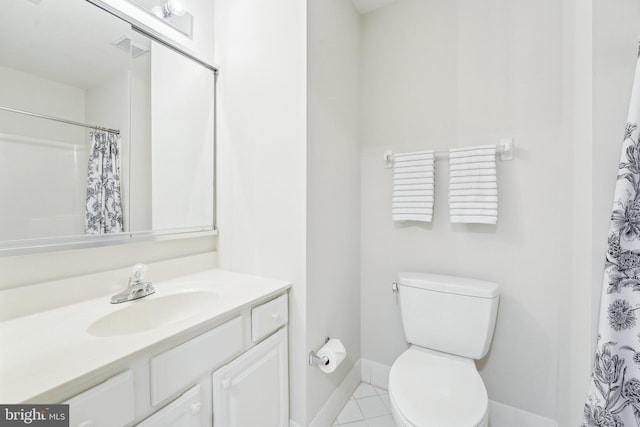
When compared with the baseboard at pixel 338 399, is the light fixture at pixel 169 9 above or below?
above

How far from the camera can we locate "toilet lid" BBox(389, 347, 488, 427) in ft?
3.10

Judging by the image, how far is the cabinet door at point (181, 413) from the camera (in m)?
0.77

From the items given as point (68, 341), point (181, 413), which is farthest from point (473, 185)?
point (68, 341)

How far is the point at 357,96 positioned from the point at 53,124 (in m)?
1.53

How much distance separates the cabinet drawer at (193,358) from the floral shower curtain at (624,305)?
3.92 feet

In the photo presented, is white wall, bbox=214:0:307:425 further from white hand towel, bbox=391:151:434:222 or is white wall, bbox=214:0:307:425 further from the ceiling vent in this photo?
white hand towel, bbox=391:151:434:222

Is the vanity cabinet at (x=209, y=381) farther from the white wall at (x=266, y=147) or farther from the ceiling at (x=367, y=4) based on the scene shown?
the ceiling at (x=367, y=4)

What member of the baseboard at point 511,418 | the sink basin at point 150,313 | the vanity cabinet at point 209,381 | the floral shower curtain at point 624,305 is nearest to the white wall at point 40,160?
the sink basin at point 150,313

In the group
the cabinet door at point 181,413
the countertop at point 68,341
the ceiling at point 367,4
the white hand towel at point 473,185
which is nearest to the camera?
the countertop at point 68,341

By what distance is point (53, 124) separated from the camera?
0.97m

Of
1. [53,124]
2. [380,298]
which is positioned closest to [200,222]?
[53,124]

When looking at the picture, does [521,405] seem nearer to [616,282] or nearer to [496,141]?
[616,282]

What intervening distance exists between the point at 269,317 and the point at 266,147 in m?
0.81

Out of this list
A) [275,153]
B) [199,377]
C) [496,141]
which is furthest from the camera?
[496,141]
